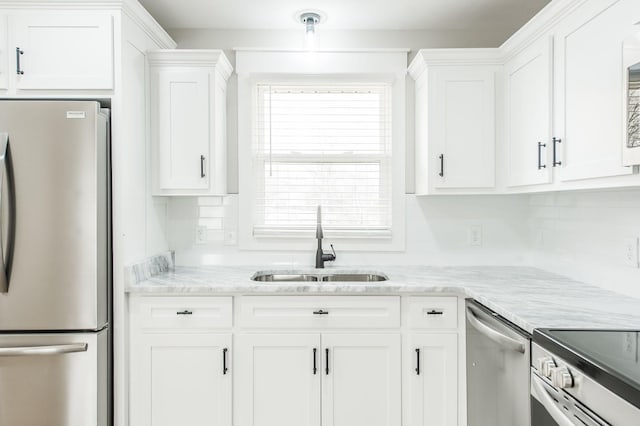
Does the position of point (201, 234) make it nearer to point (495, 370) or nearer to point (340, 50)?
point (340, 50)

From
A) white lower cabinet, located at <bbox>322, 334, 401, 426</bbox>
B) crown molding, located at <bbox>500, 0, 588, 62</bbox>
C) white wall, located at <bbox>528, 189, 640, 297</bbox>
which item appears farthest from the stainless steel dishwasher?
crown molding, located at <bbox>500, 0, 588, 62</bbox>

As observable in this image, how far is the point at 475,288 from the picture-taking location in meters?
1.91

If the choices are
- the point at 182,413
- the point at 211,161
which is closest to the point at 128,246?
the point at 211,161

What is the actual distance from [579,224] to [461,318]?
0.82 metres

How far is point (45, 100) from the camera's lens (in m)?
1.86

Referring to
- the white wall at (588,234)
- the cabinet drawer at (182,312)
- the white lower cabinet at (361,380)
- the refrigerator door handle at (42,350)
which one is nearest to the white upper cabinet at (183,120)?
Result: the cabinet drawer at (182,312)

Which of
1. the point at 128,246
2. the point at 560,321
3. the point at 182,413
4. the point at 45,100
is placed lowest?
the point at 182,413

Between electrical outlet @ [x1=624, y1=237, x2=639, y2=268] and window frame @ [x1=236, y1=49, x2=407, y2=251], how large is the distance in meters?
1.16

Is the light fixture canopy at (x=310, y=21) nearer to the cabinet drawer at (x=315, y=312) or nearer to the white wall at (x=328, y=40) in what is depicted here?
the white wall at (x=328, y=40)

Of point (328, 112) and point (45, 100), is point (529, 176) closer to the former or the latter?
point (328, 112)

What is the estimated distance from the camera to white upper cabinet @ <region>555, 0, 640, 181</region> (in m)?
1.37

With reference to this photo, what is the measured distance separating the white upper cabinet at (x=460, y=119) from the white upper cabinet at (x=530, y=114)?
0.10 m

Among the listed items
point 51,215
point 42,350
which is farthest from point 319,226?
point 42,350

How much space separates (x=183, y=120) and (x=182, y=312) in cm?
106
